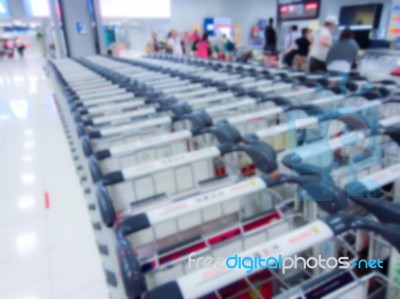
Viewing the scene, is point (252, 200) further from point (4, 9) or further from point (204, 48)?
point (4, 9)

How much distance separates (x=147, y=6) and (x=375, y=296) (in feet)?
40.4

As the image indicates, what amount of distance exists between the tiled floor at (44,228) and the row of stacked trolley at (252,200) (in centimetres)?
23

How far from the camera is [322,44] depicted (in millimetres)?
4707

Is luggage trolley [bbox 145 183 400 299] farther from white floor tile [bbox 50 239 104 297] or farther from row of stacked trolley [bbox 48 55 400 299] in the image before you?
white floor tile [bbox 50 239 104 297]

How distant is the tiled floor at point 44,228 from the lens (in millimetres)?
1876

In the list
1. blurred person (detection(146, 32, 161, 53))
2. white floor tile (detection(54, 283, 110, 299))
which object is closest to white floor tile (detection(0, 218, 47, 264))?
white floor tile (detection(54, 283, 110, 299))

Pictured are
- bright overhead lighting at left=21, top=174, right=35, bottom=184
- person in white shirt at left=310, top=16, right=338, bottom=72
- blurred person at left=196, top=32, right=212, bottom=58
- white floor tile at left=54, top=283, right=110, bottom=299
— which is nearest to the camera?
white floor tile at left=54, top=283, right=110, bottom=299

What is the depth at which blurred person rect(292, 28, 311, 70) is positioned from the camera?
6.26 metres

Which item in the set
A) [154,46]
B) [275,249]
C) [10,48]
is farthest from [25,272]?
[10,48]

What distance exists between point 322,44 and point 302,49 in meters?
1.72

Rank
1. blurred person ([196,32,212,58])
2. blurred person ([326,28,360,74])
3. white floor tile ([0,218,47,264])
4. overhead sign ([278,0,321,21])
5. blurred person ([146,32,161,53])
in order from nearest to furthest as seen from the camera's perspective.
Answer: white floor tile ([0,218,47,264]) < blurred person ([326,28,360,74]) < overhead sign ([278,0,321,21]) < blurred person ([196,32,212,58]) < blurred person ([146,32,161,53])

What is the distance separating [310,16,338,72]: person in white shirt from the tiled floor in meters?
3.73

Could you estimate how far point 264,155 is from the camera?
55.9 inches

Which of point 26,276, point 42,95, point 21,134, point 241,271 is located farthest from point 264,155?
point 42,95
